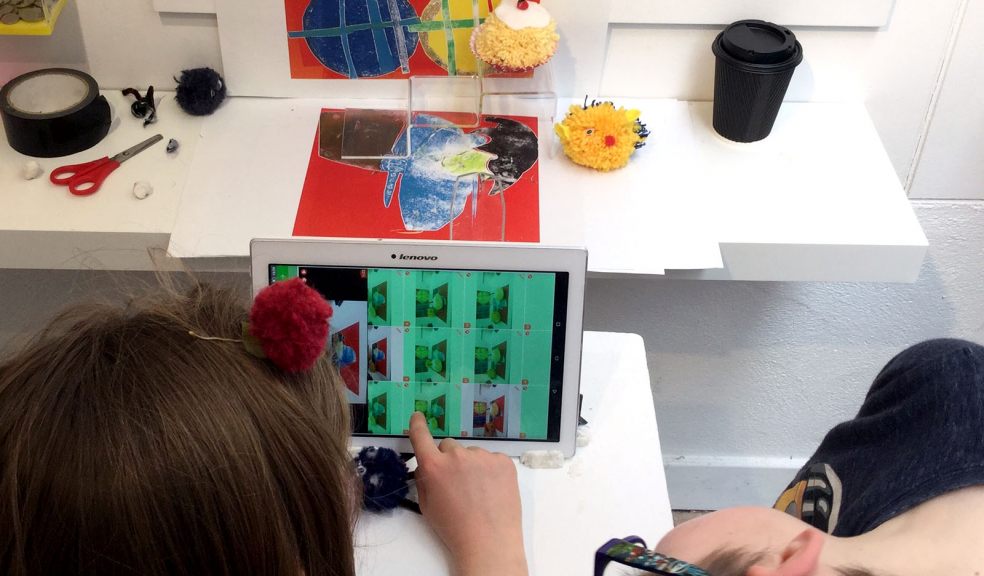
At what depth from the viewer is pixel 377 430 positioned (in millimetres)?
975

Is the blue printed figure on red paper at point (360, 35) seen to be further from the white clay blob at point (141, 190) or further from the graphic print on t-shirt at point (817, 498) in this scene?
the graphic print on t-shirt at point (817, 498)

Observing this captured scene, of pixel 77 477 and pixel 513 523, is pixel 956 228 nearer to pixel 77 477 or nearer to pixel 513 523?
pixel 513 523

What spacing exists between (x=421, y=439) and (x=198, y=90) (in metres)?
0.56

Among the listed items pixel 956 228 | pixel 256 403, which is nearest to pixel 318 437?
pixel 256 403

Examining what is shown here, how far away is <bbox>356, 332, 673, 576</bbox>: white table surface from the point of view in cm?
91

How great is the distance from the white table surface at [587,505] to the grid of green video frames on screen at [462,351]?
60mm

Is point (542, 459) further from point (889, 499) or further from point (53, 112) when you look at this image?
point (53, 112)

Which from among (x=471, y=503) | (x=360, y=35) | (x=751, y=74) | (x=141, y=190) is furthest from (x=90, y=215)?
(x=751, y=74)

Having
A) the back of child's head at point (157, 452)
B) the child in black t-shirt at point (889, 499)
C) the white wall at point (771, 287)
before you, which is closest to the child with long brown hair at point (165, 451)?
the back of child's head at point (157, 452)

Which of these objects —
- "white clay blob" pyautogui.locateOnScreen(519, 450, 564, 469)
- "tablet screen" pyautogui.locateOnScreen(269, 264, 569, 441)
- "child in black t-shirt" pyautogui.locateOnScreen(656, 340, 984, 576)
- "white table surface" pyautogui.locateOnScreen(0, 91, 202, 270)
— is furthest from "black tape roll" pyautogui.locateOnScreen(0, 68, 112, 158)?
"child in black t-shirt" pyautogui.locateOnScreen(656, 340, 984, 576)

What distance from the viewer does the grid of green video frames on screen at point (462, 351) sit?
0.92 m

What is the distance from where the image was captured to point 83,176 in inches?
46.4

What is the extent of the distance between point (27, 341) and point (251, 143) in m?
0.54

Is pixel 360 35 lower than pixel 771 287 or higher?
higher
